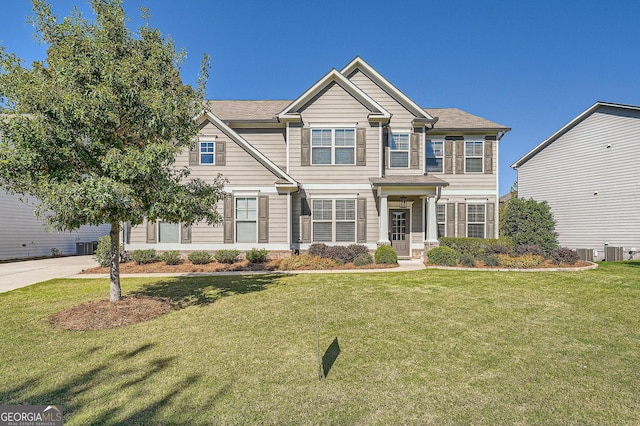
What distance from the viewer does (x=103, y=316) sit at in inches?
246

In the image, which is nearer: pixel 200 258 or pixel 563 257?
pixel 563 257

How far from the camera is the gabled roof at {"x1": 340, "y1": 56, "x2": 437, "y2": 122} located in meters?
15.4

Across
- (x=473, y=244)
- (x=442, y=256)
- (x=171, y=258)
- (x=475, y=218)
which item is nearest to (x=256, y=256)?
(x=171, y=258)

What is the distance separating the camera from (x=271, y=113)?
1683 centimetres

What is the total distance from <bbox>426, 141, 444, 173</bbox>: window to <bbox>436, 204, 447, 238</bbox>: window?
200cm

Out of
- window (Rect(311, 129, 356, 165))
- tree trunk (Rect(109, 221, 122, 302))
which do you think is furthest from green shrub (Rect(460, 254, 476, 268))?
tree trunk (Rect(109, 221, 122, 302))

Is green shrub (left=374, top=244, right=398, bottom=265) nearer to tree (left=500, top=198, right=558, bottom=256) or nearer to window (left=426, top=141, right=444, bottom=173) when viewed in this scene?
window (left=426, top=141, right=444, bottom=173)

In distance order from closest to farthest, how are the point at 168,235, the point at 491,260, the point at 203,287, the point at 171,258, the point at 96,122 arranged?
1. the point at 96,122
2. the point at 203,287
3. the point at 491,260
4. the point at 171,258
5. the point at 168,235

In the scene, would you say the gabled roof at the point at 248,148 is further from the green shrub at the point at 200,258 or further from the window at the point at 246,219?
the green shrub at the point at 200,258

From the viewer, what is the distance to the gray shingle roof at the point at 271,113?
16.3m

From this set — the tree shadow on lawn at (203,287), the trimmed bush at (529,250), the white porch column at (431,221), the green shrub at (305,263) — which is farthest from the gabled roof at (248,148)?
the trimmed bush at (529,250)

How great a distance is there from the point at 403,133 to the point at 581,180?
1152 centimetres

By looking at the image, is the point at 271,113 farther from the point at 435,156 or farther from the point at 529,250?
the point at 529,250

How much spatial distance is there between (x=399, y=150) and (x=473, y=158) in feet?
14.1
